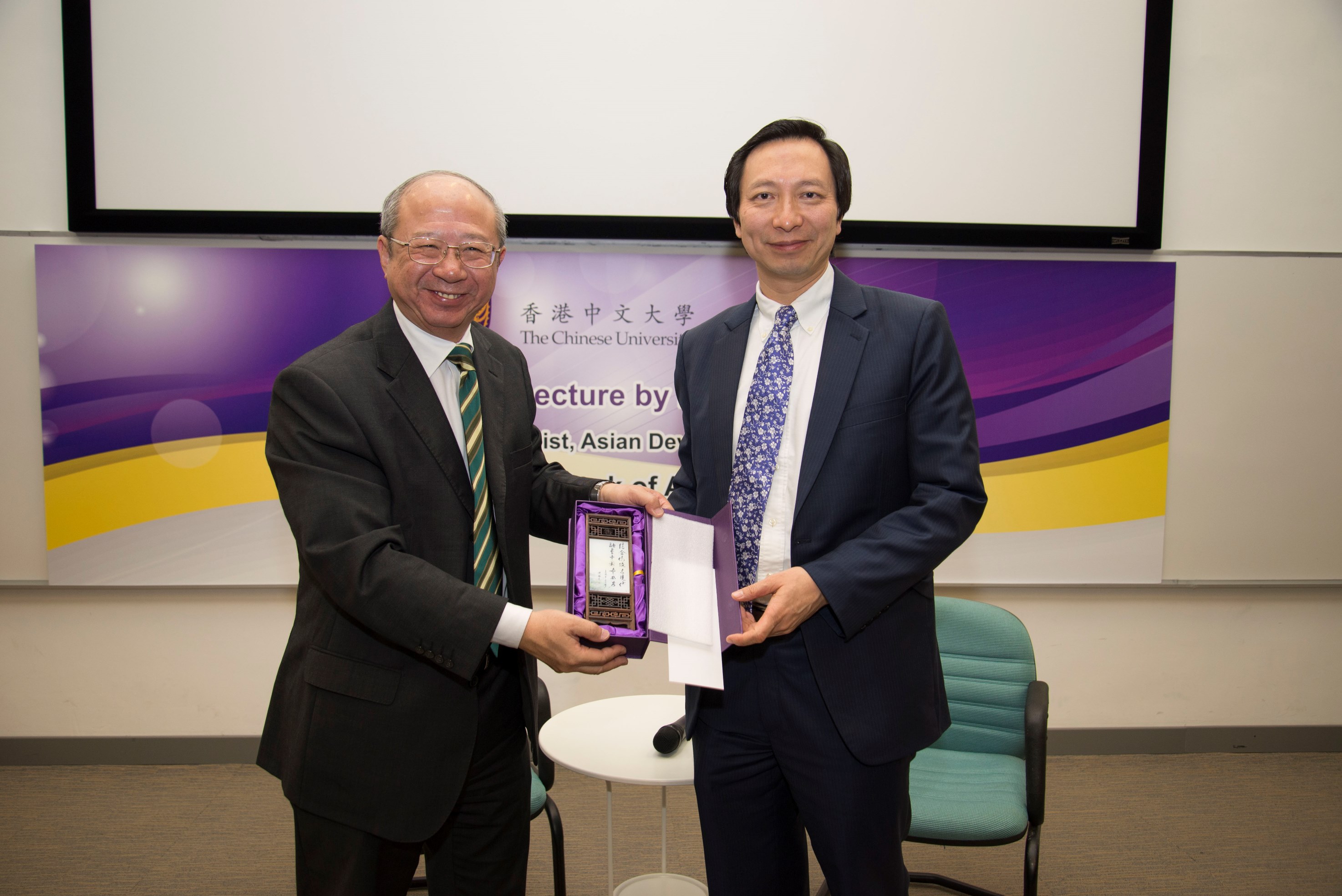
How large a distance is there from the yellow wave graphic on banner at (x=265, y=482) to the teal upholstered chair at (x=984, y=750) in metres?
0.71

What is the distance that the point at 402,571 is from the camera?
134 cm

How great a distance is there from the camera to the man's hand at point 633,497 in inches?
63.9

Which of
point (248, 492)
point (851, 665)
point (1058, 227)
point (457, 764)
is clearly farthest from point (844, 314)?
point (248, 492)

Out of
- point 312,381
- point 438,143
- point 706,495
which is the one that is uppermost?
point 438,143

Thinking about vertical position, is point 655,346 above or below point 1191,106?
below

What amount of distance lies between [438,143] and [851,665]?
256 cm

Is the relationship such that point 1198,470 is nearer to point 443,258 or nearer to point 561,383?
point 561,383

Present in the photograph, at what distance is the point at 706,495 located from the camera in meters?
1.66

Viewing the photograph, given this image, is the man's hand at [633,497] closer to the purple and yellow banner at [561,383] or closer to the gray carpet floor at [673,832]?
the purple and yellow banner at [561,383]

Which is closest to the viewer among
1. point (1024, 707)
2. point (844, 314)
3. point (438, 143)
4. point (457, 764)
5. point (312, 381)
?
point (312, 381)

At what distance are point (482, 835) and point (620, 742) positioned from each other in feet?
1.75

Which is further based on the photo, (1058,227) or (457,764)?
(1058,227)

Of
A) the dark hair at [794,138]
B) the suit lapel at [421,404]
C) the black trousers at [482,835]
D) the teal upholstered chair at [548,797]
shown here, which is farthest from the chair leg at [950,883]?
the dark hair at [794,138]

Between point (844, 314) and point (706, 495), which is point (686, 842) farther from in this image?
point (844, 314)
